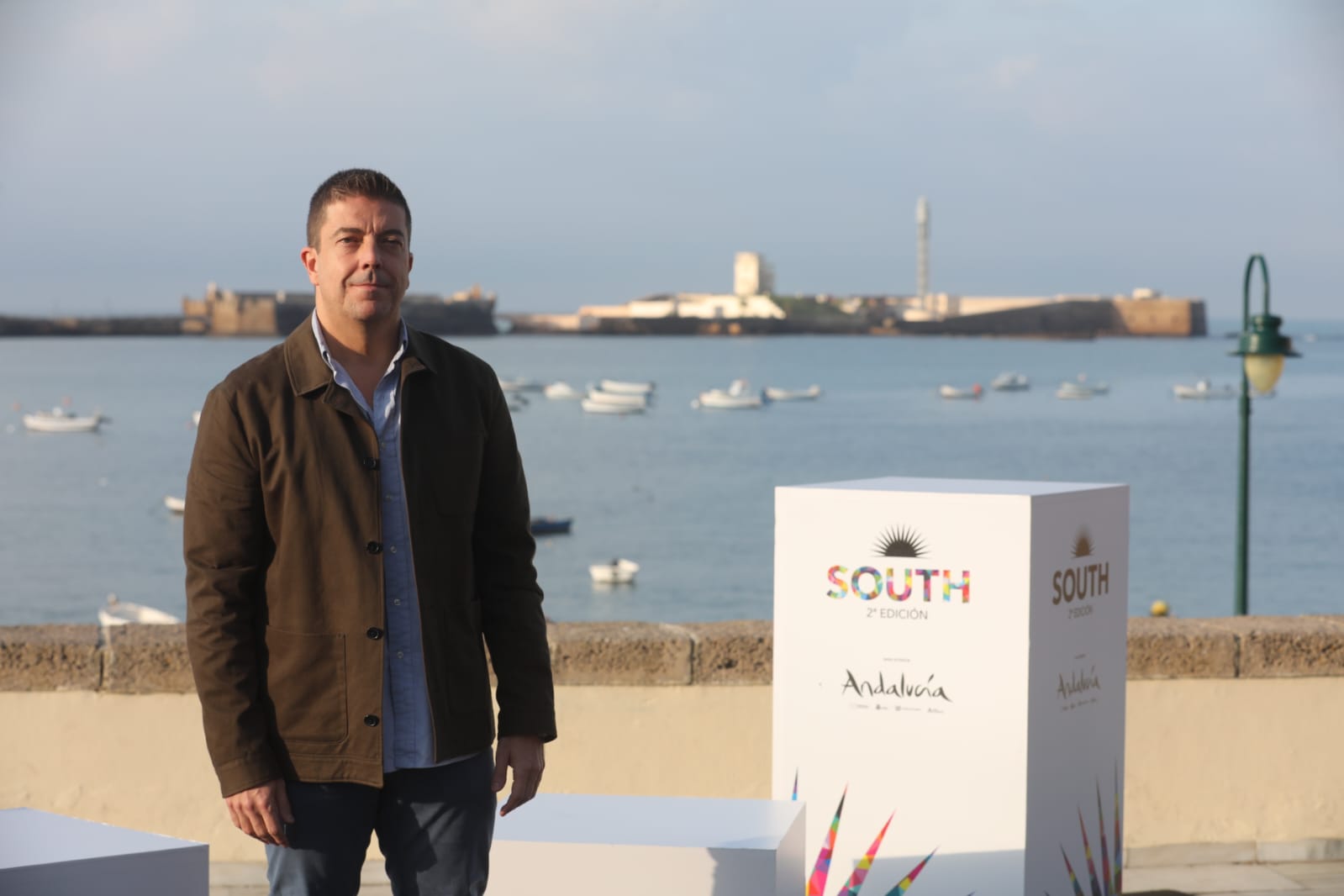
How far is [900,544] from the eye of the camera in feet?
12.4

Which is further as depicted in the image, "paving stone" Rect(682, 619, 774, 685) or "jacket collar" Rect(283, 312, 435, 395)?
"paving stone" Rect(682, 619, 774, 685)

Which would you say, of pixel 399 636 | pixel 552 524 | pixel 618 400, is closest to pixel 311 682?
pixel 399 636

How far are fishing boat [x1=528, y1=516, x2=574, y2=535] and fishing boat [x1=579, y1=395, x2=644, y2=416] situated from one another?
3667cm

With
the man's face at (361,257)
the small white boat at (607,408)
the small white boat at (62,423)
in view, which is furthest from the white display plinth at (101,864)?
the small white boat at (607,408)

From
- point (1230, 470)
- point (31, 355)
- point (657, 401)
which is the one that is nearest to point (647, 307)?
point (657, 401)

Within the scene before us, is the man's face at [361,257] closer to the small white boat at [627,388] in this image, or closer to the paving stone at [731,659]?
the paving stone at [731,659]

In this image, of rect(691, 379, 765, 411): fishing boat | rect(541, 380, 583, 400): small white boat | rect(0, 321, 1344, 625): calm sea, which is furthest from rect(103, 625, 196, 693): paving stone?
rect(541, 380, 583, 400): small white boat

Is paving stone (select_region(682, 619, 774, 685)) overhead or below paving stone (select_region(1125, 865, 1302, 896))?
overhead

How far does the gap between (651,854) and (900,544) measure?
0.94m

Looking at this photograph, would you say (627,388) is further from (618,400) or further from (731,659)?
(731,659)

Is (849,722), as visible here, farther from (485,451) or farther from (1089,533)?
(485,451)

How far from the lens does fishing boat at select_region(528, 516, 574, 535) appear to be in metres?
59.0

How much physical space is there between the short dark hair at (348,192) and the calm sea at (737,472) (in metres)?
44.8

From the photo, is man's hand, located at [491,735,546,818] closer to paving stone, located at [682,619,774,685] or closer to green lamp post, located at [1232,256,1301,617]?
paving stone, located at [682,619,774,685]
